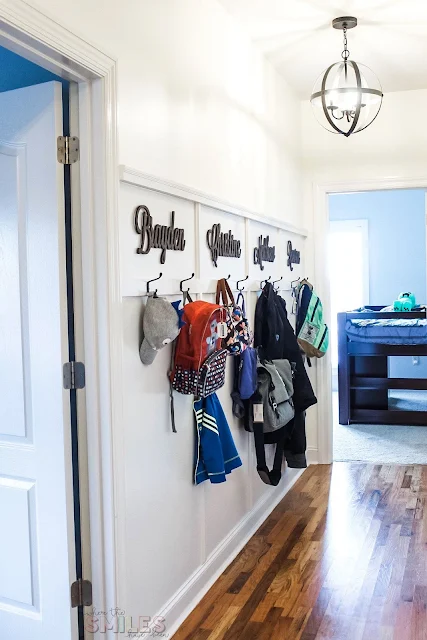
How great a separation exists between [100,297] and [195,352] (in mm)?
508

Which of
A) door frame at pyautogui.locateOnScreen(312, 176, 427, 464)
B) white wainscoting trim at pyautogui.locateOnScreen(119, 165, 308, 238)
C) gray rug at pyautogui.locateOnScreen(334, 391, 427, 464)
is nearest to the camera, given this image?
white wainscoting trim at pyautogui.locateOnScreen(119, 165, 308, 238)

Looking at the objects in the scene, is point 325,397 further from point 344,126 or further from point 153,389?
point 153,389

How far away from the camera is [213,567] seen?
313 centimetres

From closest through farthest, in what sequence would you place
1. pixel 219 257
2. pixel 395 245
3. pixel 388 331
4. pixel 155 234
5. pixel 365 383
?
pixel 155 234 < pixel 219 257 < pixel 388 331 < pixel 365 383 < pixel 395 245

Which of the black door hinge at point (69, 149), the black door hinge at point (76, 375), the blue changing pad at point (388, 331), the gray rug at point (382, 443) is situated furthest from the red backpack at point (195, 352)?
the blue changing pad at point (388, 331)

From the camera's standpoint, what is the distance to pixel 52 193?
225cm

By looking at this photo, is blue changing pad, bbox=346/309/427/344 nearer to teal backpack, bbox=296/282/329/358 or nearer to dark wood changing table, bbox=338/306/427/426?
dark wood changing table, bbox=338/306/427/426

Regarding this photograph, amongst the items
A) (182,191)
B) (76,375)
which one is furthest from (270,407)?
(76,375)

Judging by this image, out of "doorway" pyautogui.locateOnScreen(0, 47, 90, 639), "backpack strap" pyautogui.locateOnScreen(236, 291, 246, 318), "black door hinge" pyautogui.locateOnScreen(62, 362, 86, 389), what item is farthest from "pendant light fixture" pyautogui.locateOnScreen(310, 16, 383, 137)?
"black door hinge" pyautogui.locateOnScreen(62, 362, 86, 389)

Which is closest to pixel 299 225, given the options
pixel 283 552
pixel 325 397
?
pixel 325 397

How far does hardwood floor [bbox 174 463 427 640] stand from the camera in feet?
8.78

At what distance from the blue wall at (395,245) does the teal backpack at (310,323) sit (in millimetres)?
3630

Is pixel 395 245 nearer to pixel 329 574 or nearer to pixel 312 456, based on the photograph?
pixel 312 456

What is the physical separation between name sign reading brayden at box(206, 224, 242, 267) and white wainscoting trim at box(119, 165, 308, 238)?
0.11 m
